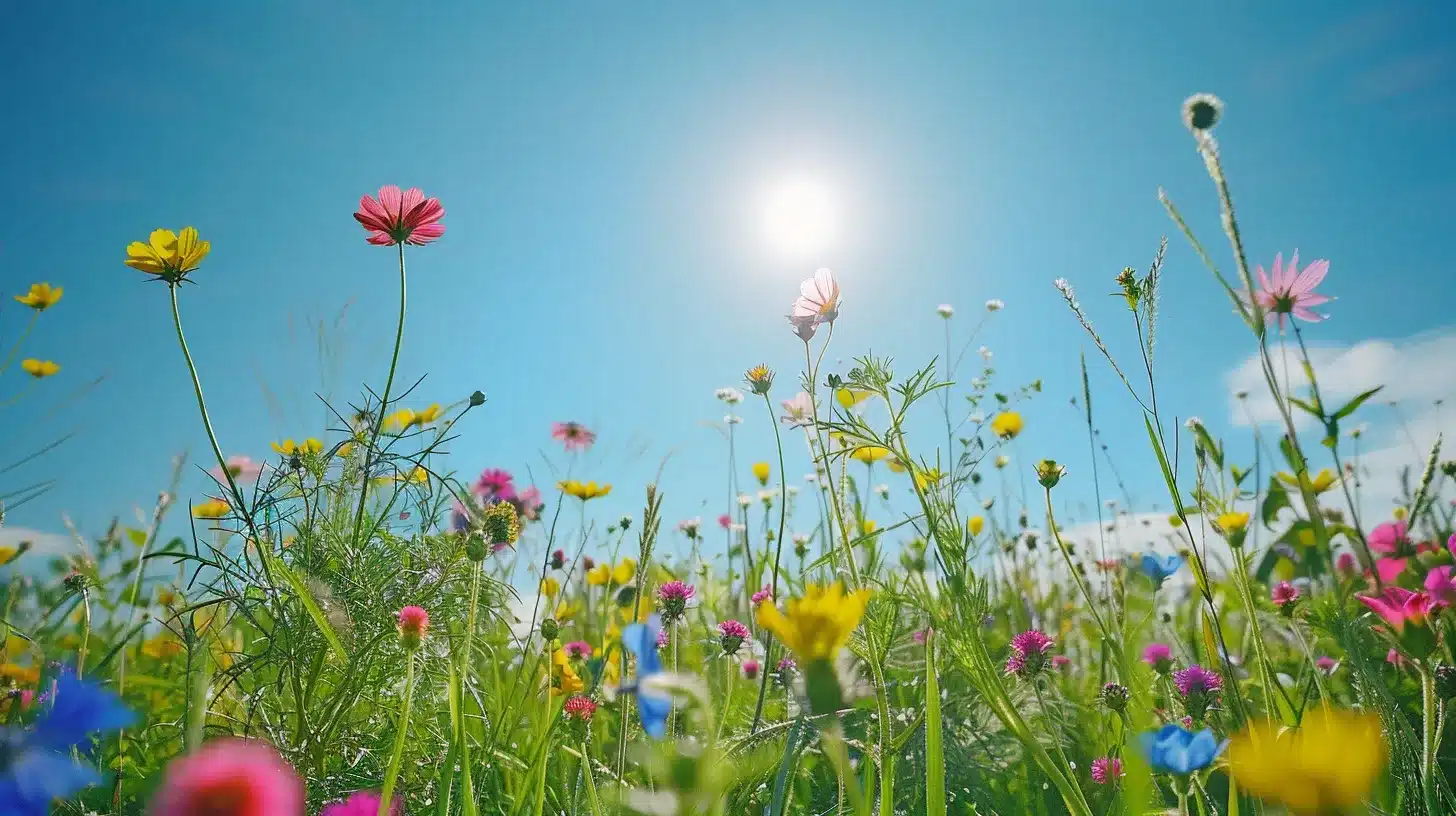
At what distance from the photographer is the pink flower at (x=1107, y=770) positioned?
109 cm

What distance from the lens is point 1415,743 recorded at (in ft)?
2.48

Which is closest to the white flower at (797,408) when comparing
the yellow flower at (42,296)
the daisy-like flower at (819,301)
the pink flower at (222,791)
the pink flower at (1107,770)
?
the daisy-like flower at (819,301)

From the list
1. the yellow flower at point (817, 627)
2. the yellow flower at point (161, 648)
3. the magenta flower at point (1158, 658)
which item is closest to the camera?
the yellow flower at point (817, 627)

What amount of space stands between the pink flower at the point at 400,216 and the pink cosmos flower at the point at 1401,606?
144cm

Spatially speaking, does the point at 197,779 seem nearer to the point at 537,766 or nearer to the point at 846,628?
the point at 846,628

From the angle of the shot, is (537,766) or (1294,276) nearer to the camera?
(537,766)

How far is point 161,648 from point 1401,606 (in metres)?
2.62

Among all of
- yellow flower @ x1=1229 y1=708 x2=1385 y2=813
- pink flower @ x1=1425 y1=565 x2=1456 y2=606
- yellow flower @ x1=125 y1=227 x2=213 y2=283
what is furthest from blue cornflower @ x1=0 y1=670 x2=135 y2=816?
pink flower @ x1=1425 y1=565 x2=1456 y2=606

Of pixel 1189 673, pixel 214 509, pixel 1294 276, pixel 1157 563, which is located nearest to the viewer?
pixel 1294 276

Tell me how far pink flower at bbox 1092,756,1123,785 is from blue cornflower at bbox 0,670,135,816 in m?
1.09

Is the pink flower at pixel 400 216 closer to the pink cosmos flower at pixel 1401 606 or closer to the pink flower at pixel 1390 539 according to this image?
the pink cosmos flower at pixel 1401 606

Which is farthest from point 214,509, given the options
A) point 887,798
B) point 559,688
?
point 887,798

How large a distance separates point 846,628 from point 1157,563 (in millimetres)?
1315

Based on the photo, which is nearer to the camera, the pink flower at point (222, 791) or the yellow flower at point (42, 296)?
the pink flower at point (222, 791)
